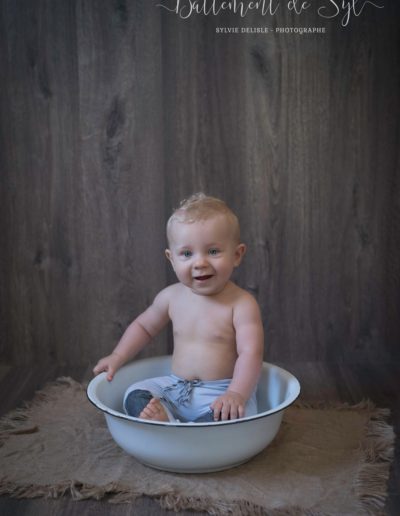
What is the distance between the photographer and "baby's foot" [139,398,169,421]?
1.10 metres

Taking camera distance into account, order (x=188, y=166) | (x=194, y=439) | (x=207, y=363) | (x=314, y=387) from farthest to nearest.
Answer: (x=188, y=166) → (x=314, y=387) → (x=207, y=363) → (x=194, y=439)

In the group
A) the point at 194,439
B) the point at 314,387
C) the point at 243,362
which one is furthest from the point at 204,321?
the point at 314,387

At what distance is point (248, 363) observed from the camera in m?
1.14

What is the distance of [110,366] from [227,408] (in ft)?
0.96

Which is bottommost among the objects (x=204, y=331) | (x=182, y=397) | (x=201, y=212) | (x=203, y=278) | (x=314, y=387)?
(x=314, y=387)

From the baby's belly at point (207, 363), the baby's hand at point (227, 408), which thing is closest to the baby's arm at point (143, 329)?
the baby's belly at point (207, 363)

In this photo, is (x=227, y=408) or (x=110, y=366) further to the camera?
(x=110, y=366)

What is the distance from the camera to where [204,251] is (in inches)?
46.1

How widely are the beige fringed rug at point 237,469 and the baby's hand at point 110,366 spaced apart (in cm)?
13

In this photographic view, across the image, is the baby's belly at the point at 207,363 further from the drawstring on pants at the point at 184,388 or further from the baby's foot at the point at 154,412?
the baby's foot at the point at 154,412

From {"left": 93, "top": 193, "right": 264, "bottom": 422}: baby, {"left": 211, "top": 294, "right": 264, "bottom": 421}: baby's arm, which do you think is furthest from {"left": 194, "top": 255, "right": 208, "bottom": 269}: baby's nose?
{"left": 211, "top": 294, "right": 264, "bottom": 421}: baby's arm

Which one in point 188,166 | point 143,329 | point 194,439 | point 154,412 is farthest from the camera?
point 188,166

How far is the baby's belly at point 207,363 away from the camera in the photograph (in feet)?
3.97

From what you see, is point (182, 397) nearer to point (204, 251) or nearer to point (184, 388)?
point (184, 388)
